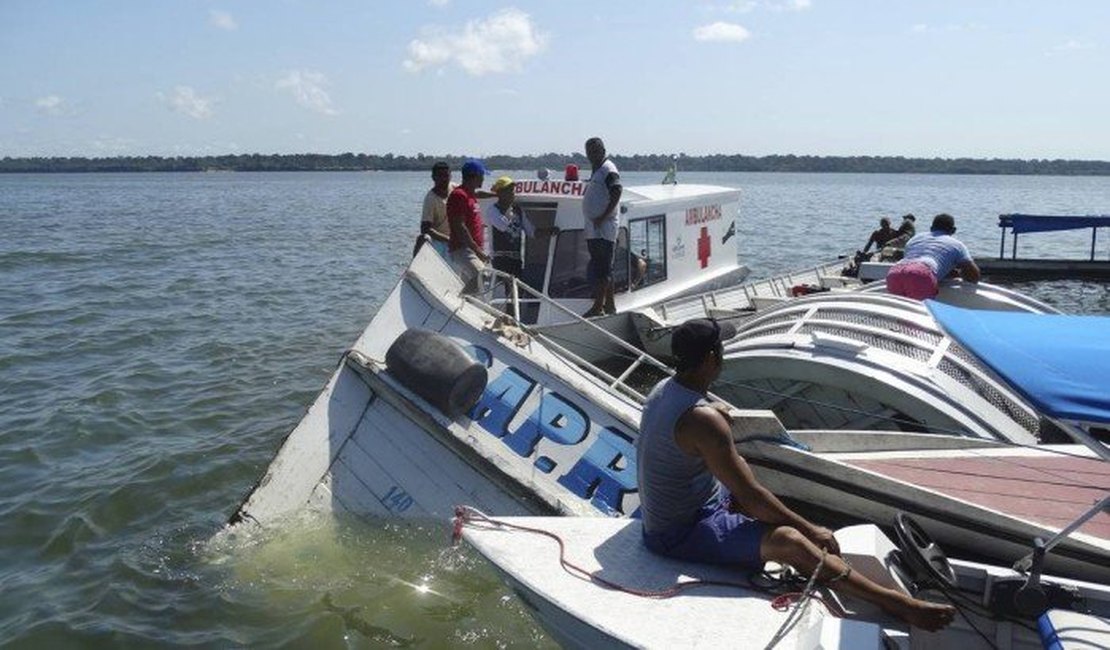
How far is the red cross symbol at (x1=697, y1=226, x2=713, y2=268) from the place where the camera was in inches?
637

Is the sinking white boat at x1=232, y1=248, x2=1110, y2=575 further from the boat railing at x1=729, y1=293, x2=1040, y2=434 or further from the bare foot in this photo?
the bare foot

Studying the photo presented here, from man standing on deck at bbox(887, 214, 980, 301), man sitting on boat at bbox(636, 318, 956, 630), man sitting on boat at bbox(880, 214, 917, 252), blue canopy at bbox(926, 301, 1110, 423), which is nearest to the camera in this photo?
blue canopy at bbox(926, 301, 1110, 423)

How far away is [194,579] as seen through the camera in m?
6.60

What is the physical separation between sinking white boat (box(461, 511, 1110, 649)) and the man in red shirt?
14.8 ft

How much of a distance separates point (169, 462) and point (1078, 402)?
27.5 ft

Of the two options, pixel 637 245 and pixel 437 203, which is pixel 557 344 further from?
pixel 637 245

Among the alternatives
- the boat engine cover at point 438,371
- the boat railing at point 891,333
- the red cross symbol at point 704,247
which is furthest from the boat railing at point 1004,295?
the red cross symbol at point 704,247

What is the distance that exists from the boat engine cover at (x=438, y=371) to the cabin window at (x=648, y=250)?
7.15 meters

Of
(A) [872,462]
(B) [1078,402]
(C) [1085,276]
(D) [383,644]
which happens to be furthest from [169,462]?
(C) [1085,276]

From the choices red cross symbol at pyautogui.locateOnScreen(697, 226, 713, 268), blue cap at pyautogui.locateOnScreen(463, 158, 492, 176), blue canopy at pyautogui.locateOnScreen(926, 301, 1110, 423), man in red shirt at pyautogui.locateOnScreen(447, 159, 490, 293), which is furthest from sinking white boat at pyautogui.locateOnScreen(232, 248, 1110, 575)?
red cross symbol at pyautogui.locateOnScreen(697, 226, 713, 268)

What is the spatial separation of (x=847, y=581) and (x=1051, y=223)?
2409cm

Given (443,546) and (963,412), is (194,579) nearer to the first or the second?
(443,546)

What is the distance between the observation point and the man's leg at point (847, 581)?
389 cm

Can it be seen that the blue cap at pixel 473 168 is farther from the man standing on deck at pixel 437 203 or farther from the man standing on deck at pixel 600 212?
the man standing on deck at pixel 600 212
